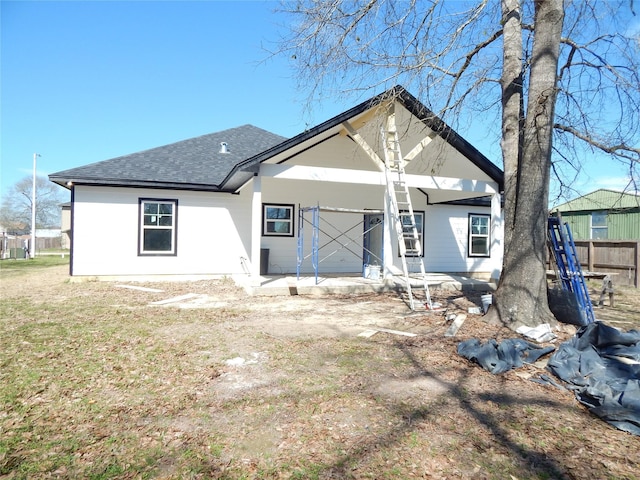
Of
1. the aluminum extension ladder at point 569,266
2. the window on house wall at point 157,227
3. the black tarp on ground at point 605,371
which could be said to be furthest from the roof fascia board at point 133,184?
the black tarp on ground at point 605,371

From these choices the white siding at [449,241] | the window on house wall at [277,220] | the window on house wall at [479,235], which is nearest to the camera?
the window on house wall at [277,220]

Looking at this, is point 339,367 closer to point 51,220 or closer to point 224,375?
point 224,375

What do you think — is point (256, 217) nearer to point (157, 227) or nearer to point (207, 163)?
point (157, 227)

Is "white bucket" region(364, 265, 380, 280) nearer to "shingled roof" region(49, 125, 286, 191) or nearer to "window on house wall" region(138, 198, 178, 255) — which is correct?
"shingled roof" region(49, 125, 286, 191)

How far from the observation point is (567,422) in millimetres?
3299

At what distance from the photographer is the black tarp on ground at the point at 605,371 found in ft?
10.7

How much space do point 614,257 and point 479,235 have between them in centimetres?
429

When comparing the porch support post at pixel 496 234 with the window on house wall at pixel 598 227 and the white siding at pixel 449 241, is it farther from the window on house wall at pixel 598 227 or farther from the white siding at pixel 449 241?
the window on house wall at pixel 598 227

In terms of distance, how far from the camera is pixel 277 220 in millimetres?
12805

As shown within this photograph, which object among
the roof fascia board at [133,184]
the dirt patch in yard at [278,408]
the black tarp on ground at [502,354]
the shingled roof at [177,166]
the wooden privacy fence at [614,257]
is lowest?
the dirt patch in yard at [278,408]

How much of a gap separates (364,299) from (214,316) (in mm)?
3721

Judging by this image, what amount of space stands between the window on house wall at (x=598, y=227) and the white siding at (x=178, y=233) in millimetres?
20774

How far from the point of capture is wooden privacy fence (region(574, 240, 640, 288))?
12266 mm

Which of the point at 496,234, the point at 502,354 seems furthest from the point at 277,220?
the point at 502,354
